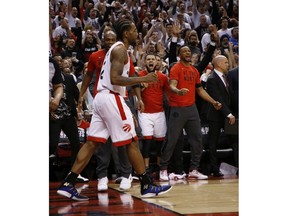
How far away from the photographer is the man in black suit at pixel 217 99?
Answer: 740 cm

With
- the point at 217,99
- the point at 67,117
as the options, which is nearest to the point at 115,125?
the point at 67,117

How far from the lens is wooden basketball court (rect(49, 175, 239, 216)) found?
454cm

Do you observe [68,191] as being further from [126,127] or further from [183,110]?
[183,110]

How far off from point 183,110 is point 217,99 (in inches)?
22.9

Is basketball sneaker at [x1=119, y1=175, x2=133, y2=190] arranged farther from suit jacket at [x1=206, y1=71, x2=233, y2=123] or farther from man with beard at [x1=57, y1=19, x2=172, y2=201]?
suit jacket at [x1=206, y1=71, x2=233, y2=123]

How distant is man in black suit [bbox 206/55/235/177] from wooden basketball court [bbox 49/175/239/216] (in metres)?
0.90

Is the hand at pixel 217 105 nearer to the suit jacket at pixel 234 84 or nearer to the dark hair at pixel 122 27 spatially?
the suit jacket at pixel 234 84

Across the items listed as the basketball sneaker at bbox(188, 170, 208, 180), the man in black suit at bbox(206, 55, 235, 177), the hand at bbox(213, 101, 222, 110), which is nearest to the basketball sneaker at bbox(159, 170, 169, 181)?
the basketball sneaker at bbox(188, 170, 208, 180)

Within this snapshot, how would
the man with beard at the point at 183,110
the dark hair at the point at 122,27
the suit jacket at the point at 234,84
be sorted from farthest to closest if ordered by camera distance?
the suit jacket at the point at 234,84 → the man with beard at the point at 183,110 → the dark hair at the point at 122,27

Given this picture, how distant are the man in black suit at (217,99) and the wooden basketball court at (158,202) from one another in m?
0.90

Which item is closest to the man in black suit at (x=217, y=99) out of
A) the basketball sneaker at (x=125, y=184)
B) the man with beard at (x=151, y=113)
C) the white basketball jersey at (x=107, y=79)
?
the man with beard at (x=151, y=113)
